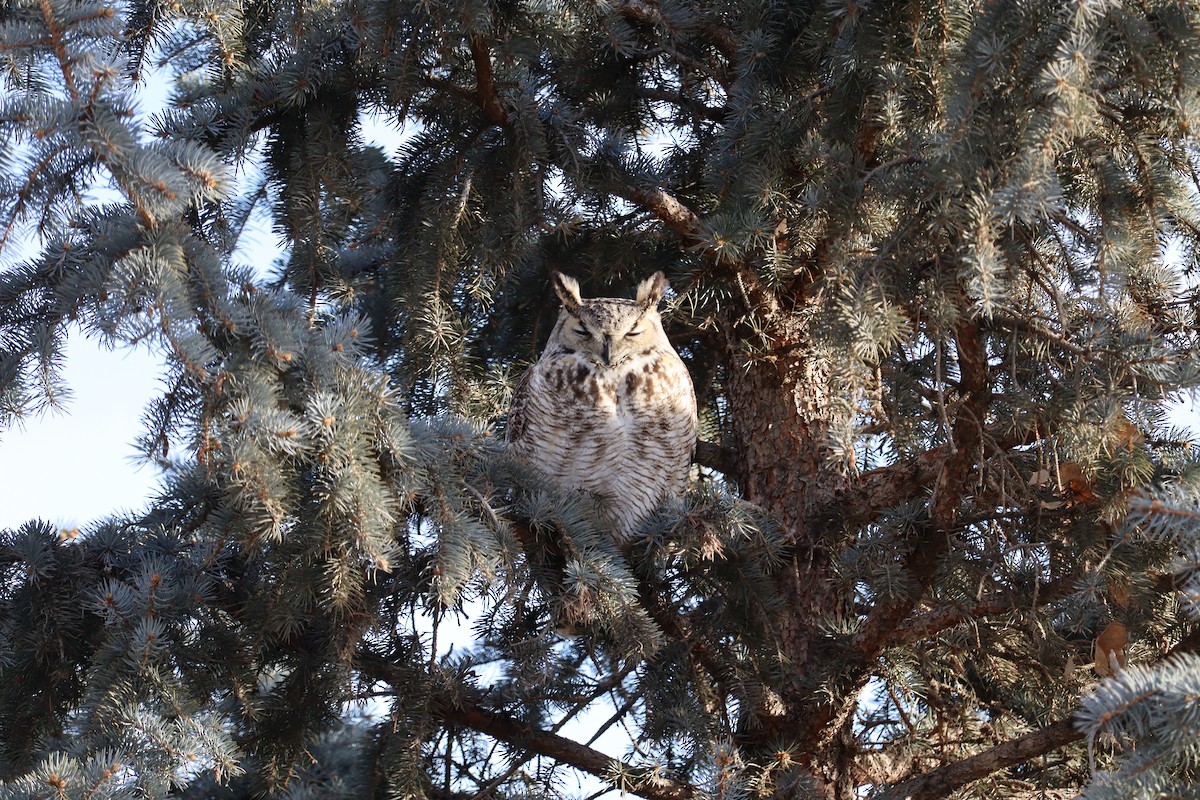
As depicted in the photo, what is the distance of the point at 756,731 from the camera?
8.82 ft

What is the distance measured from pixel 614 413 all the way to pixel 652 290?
1.21 feet

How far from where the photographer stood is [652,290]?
308 centimetres

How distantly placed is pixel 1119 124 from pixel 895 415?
662mm

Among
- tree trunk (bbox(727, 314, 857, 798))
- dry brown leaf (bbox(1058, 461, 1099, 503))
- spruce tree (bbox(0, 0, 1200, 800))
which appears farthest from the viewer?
tree trunk (bbox(727, 314, 857, 798))

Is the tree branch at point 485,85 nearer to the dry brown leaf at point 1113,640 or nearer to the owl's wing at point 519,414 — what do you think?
the owl's wing at point 519,414

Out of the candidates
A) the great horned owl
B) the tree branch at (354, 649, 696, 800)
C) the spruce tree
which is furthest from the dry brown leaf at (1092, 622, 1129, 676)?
the great horned owl

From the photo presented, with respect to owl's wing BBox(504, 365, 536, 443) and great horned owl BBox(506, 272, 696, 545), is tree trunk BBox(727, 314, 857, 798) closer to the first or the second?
great horned owl BBox(506, 272, 696, 545)

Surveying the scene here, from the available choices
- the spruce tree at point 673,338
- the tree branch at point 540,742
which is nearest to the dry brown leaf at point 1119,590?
the spruce tree at point 673,338

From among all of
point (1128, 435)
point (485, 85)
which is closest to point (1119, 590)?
point (1128, 435)

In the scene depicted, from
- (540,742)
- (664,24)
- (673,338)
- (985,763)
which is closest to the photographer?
(985,763)

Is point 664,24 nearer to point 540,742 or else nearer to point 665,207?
point 665,207

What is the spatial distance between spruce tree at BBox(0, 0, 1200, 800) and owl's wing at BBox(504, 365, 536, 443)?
122 mm

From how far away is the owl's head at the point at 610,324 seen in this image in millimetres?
2971

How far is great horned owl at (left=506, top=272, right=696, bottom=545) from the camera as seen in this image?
9.67ft
